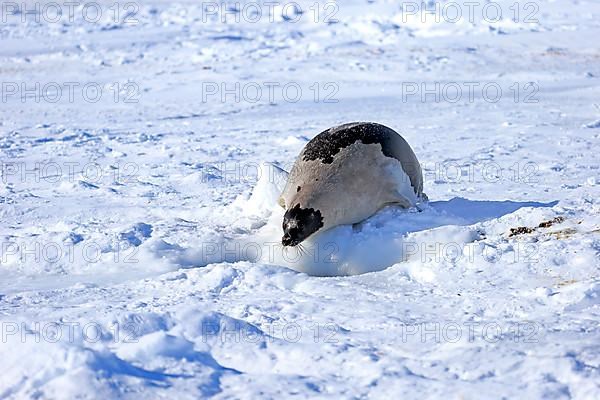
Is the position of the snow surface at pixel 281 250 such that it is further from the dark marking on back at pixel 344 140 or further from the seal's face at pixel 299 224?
the dark marking on back at pixel 344 140

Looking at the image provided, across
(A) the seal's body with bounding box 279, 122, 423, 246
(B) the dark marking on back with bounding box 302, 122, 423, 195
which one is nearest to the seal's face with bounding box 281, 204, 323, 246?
(A) the seal's body with bounding box 279, 122, 423, 246

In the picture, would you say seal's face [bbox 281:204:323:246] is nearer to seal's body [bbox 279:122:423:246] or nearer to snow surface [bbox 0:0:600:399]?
seal's body [bbox 279:122:423:246]

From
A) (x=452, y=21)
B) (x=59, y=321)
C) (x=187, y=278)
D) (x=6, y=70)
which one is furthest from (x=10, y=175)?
(x=452, y=21)

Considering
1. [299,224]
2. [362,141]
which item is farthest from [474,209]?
[299,224]

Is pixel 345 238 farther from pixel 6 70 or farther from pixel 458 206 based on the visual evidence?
pixel 6 70

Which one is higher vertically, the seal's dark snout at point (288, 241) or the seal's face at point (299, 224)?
the seal's face at point (299, 224)

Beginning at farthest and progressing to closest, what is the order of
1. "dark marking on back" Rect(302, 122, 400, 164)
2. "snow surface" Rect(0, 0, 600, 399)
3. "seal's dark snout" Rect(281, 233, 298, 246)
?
"dark marking on back" Rect(302, 122, 400, 164)
"seal's dark snout" Rect(281, 233, 298, 246)
"snow surface" Rect(0, 0, 600, 399)

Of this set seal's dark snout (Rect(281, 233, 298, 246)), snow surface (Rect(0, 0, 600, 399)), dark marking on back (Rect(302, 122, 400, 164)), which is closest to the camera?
snow surface (Rect(0, 0, 600, 399))

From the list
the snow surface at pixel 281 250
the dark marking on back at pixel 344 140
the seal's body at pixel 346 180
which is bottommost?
the snow surface at pixel 281 250

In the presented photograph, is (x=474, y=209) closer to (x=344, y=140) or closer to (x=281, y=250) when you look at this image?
(x=344, y=140)

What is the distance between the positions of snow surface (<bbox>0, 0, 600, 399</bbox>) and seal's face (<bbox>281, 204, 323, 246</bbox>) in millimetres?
101

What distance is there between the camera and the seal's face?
3164mm

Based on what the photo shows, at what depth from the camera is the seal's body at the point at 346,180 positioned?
3.26 metres

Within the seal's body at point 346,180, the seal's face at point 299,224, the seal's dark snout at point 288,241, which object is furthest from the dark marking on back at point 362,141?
the seal's dark snout at point 288,241
